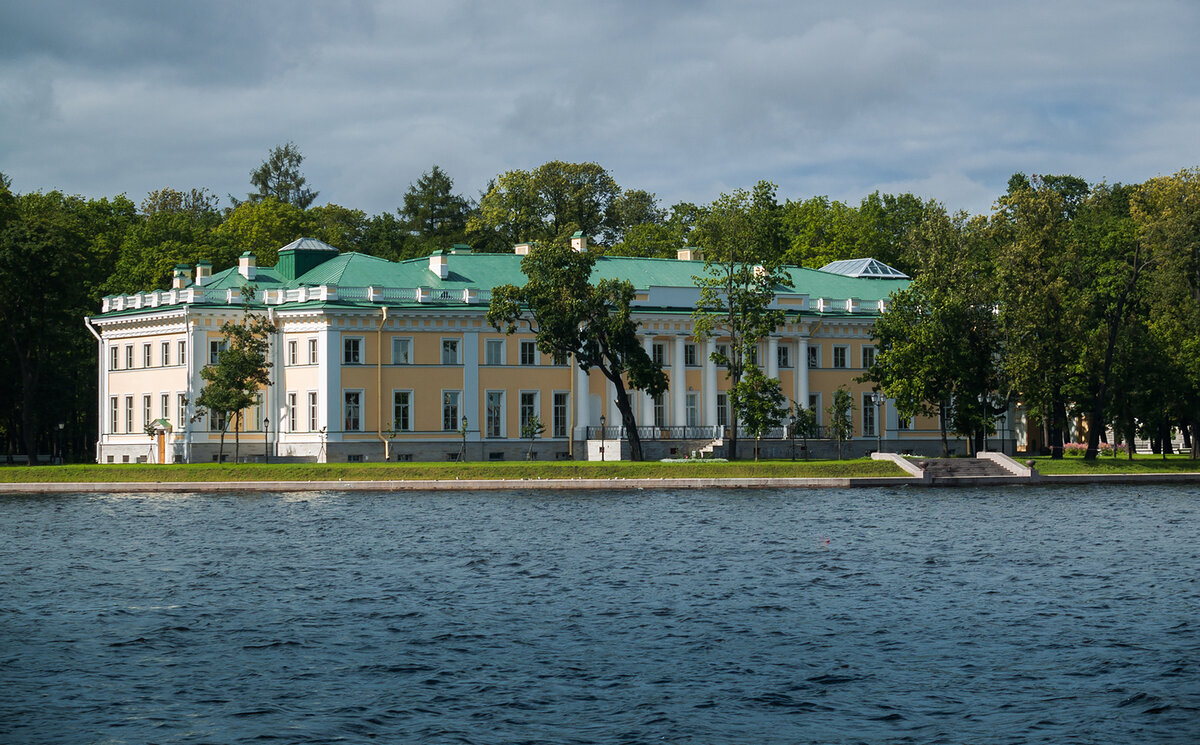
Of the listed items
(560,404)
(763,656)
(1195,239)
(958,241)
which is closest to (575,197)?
(560,404)

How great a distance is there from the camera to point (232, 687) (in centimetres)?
2131

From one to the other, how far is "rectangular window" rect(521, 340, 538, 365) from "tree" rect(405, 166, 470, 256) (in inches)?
1695

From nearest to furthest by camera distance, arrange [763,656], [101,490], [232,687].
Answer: [232,687] → [763,656] → [101,490]

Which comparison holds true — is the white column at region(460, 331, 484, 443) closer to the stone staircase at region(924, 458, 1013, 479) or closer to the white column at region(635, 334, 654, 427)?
the white column at region(635, 334, 654, 427)

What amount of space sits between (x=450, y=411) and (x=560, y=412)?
6.45m

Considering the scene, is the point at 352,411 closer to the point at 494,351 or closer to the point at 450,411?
the point at 450,411

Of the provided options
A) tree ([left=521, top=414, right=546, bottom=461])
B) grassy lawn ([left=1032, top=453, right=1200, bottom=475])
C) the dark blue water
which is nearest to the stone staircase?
grassy lawn ([left=1032, top=453, right=1200, bottom=475])

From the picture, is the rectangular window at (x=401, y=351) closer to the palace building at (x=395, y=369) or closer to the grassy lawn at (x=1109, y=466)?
the palace building at (x=395, y=369)

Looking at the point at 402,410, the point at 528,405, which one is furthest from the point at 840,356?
the point at 402,410

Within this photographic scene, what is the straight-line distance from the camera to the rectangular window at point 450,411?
7781 centimetres

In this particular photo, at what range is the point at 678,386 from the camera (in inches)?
3278

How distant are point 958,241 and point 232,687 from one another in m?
60.9

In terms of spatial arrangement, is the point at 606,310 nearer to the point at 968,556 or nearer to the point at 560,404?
the point at 560,404

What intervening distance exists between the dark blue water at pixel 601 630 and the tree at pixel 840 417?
32.4m
